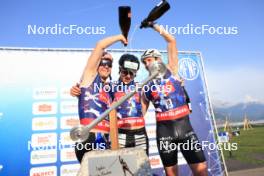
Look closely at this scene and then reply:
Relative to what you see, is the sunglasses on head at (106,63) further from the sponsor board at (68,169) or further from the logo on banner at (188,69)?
the sponsor board at (68,169)

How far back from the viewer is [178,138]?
142 inches

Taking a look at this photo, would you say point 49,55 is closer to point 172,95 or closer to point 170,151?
point 172,95

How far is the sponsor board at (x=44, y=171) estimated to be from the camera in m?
3.75

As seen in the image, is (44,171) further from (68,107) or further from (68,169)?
(68,107)

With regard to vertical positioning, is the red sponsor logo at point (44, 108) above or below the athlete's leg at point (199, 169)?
above

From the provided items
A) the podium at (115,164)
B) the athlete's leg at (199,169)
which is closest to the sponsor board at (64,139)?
the athlete's leg at (199,169)

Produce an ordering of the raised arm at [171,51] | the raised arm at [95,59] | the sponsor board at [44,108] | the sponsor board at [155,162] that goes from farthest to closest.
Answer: the sponsor board at [155,162] → the sponsor board at [44,108] → the raised arm at [171,51] → the raised arm at [95,59]

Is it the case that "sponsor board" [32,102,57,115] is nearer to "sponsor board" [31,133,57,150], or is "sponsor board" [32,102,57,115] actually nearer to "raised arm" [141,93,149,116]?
"sponsor board" [31,133,57,150]

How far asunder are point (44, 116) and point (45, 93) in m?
0.34

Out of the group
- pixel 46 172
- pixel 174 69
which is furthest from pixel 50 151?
pixel 174 69

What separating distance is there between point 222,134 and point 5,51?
3.72m

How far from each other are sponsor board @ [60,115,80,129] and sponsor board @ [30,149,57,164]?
1.20 ft

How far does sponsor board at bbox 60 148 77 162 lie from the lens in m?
3.88

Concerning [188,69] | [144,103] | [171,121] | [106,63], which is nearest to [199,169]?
[171,121]
